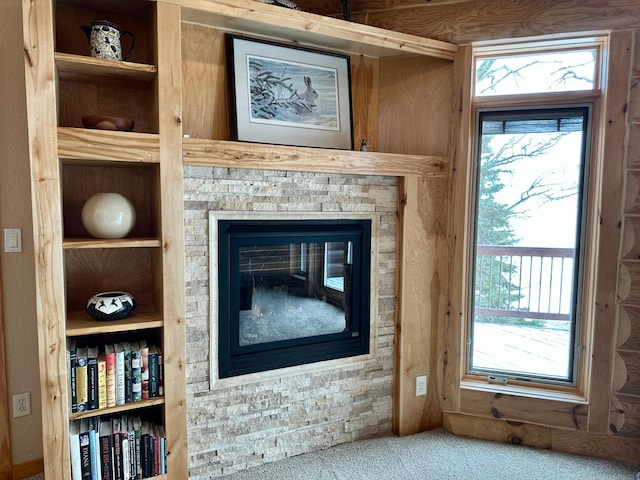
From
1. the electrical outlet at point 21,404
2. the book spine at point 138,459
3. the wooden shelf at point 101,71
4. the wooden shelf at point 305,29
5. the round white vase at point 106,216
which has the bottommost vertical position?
the book spine at point 138,459

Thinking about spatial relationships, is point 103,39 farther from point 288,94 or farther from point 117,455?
point 117,455

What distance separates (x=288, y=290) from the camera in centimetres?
241

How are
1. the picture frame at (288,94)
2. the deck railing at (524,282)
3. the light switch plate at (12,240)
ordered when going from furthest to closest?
the deck railing at (524,282)
the picture frame at (288,94)
the light switch plate at (12,240)

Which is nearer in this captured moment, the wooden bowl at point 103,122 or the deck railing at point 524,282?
the wooden bowl at point 103,122

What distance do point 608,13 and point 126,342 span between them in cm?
302

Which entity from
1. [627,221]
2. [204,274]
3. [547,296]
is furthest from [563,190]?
[204,274]

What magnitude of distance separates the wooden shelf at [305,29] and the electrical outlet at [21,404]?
206 centimetres

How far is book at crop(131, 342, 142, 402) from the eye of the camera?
1911 millimetres

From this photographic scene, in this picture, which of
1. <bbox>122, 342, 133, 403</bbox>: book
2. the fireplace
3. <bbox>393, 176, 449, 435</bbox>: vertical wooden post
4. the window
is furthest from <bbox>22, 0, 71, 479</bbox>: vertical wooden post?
the window

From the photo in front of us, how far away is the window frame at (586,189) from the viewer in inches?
93.2

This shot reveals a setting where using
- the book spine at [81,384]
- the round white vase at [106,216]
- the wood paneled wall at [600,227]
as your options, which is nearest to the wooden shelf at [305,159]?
the wood paneled wall at [600,227]

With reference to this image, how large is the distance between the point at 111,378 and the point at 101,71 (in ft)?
4.46

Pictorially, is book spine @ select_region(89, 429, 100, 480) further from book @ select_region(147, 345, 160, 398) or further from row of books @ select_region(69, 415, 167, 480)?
book @ select_region(147, 345, 160, 398)

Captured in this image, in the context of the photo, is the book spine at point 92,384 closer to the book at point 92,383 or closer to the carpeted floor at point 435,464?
the book at point 92,383
